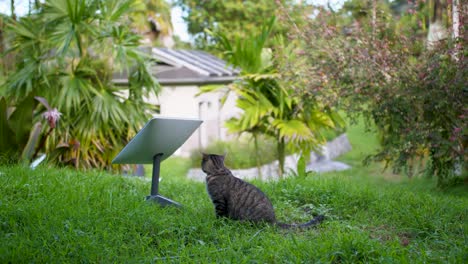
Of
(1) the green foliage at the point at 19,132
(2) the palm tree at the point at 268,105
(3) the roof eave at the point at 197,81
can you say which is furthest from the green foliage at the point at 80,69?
(3) the roof eave at the point at 197,81

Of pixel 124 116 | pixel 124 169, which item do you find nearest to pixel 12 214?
pixel 124 116

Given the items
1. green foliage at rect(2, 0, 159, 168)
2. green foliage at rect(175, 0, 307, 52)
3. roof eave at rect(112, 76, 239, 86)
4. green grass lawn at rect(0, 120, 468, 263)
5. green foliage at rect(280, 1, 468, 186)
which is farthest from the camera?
green foliage at rect(175, 0, 307, 52)

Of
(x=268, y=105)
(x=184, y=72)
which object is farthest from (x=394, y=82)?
(x=184, y=72)

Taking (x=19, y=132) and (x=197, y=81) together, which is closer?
(x=19, y=132)

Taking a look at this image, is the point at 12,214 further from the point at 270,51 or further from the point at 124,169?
the point at 270,51

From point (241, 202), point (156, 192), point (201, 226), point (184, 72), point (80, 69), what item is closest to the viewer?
point (201, 226)

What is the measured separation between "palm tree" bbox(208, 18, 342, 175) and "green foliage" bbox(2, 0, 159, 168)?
8.05 feet

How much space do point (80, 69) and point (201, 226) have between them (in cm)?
589

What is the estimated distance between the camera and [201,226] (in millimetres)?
4797

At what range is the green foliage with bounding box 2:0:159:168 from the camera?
9.41 metres

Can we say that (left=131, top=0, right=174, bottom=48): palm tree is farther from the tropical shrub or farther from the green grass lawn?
the green grass lawn

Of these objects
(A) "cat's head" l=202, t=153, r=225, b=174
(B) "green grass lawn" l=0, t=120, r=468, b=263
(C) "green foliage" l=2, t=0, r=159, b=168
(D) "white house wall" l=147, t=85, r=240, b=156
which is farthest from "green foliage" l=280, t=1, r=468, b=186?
(D) "white house wall" l=147, t=85, r=240, b=156

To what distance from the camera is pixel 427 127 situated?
8.93 meters

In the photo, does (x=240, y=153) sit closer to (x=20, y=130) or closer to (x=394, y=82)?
(x=394, y=82)
